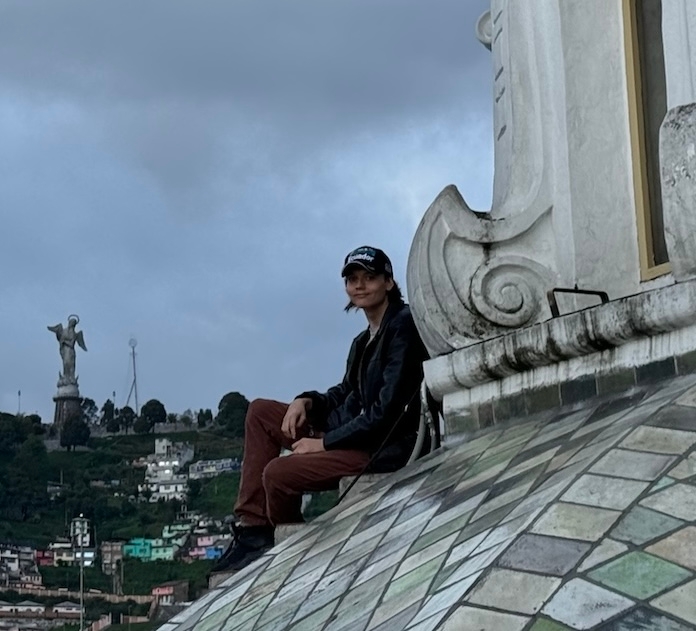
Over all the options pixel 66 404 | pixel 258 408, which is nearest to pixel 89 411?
pixel 66 404

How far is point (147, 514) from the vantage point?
9356cm

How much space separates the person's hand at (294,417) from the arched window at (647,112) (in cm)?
224

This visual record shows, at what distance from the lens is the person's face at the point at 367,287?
942cm

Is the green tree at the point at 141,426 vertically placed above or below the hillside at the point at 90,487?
above

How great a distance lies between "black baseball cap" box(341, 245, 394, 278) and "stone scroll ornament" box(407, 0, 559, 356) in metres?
0.71

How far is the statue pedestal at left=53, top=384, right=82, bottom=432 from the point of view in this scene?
13150 cm

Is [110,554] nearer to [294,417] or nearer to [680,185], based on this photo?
[294,417]

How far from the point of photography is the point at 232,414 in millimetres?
112062

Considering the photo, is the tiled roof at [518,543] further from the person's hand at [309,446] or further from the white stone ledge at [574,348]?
the person's hand at [309,446]

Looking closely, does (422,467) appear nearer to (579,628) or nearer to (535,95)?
(535,95)

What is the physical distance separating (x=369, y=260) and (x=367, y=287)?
5.2 inches

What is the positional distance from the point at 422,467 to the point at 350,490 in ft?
2.63

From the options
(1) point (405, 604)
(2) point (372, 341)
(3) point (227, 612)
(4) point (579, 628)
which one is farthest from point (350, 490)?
(4) point (579, 628)

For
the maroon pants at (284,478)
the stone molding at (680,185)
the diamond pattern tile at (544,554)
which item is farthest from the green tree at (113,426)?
the diamond pattern tile at (544,554)
